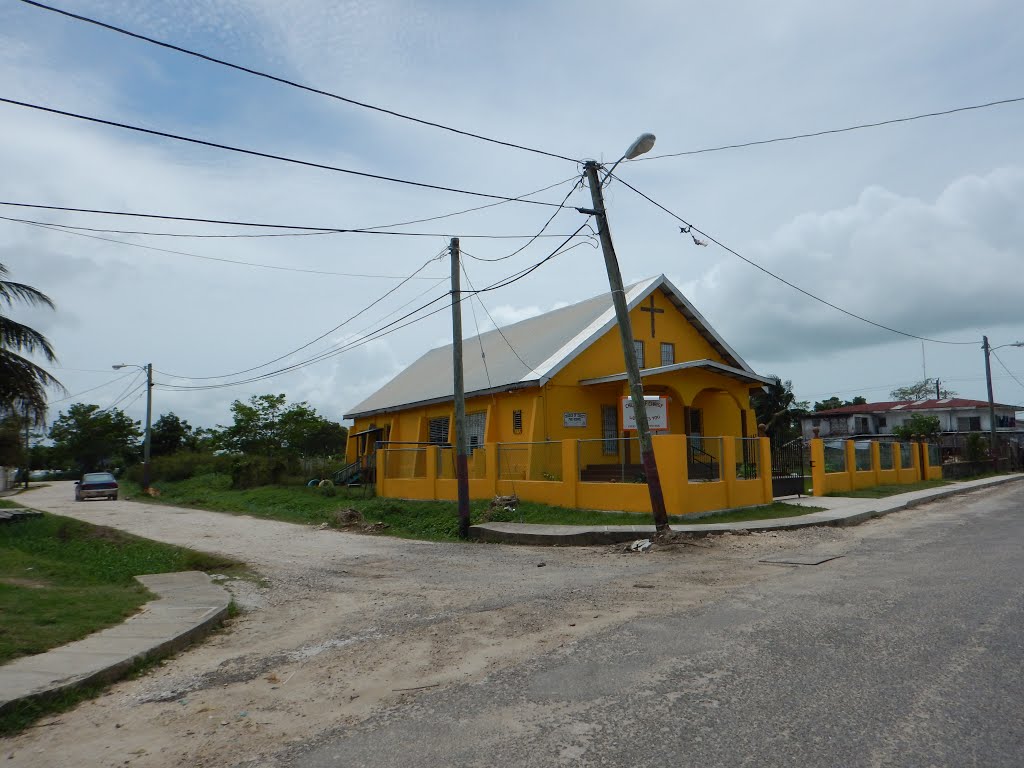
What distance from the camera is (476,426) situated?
1046 inches

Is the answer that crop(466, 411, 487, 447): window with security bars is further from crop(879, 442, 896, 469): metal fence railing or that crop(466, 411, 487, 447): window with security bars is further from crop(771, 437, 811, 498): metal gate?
crop(879, 442, 896, 469): metal fence railing

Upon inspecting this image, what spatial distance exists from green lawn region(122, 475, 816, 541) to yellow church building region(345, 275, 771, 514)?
2.05ft

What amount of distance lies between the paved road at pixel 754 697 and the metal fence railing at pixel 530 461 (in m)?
11.6

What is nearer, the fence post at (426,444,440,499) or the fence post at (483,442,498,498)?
the fence post at (483,442,498,498)

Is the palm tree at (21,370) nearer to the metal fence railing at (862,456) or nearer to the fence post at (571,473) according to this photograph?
the fence post at (571,473)

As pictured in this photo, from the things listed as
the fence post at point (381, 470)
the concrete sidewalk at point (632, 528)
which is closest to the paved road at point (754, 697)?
the concrete sidewalk at point (632, 528)

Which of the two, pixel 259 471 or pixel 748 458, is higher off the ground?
pixel 748 458

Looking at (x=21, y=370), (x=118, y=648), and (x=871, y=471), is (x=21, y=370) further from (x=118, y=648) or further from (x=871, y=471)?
(x=871, y=471)

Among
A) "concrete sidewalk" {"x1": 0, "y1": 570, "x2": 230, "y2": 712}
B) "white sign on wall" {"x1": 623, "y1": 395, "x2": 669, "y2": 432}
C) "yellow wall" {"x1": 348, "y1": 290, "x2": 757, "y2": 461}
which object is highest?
"yellow wall" {"x1": 348, "y1": 290, "x2": 757, "y2": 461}

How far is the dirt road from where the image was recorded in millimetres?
4918

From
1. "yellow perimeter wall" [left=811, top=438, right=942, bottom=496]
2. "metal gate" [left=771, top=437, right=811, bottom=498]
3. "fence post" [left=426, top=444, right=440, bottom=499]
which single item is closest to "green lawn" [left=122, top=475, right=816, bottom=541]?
"fence post" [left=426, top=444, right=440, bottom=499]

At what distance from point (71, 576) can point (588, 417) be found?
626 inches

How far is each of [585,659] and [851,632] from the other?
2.39 m

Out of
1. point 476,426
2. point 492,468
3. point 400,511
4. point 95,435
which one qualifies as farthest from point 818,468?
point 95,435
